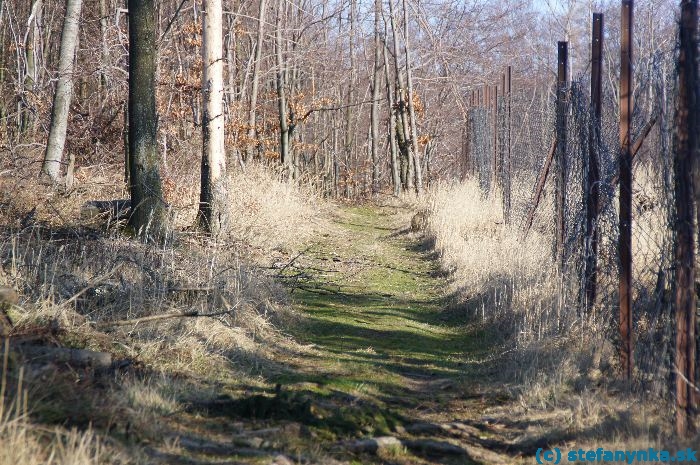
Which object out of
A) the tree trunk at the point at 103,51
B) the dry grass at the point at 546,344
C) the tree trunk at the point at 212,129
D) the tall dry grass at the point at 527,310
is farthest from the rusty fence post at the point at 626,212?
the tree trunk at the point at 103,51

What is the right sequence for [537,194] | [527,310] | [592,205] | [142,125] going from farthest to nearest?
[537,194] < [142,125] < [527,310] < [592,205]

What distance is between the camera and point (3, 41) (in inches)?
815

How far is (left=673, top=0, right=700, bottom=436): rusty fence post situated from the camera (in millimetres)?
4348

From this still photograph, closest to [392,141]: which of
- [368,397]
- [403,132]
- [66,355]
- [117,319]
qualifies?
[403,132]

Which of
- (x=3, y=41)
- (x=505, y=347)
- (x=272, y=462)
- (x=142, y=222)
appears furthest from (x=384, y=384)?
(x=3, y=41)

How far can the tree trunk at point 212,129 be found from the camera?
10195 mm

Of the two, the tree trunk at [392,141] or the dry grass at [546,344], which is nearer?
the dry grass at [546,344]

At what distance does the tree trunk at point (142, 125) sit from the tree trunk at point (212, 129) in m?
1.59

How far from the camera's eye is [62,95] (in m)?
13.4

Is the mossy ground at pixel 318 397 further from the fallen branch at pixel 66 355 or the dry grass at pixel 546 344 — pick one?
the dry grass at pixel 546 344

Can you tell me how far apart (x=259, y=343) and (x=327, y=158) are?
24.2 meters

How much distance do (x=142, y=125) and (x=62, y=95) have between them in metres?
5.55

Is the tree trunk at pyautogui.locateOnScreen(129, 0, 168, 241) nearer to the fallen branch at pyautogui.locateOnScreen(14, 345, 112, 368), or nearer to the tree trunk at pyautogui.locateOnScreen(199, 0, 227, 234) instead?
the tree trunk at pyautogui.locateOnScreen(199, 0, 227, 234)

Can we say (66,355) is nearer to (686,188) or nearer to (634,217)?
(686,188)
